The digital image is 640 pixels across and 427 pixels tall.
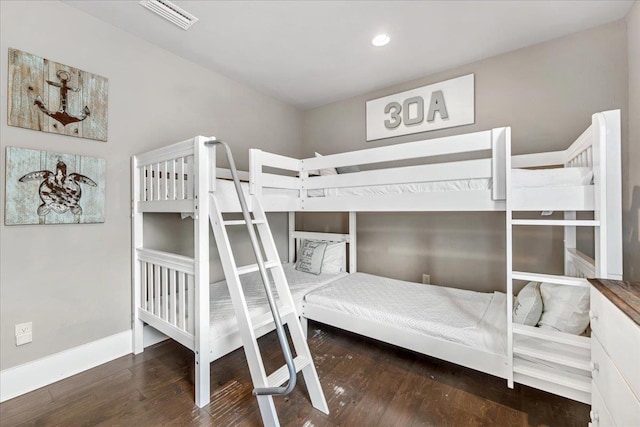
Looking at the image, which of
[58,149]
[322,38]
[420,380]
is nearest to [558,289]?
[420,380]

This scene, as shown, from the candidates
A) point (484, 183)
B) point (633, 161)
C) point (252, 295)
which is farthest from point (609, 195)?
point (252, 295)

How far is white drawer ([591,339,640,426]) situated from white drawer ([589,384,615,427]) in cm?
3

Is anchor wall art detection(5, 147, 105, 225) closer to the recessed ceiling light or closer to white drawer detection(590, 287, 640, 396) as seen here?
the recessed ceiling light

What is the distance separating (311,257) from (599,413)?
245 centimetres

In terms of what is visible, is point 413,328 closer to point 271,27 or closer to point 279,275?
point 279,275

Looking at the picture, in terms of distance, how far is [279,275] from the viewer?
5.98 ft

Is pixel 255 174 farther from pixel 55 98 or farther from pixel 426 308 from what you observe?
pixel 426 308

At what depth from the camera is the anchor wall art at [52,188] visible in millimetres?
1797

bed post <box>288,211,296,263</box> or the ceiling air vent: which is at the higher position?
the ceiling air vent

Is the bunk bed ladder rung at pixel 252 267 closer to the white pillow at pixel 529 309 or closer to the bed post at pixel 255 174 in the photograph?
the bed post at pixel 255 174

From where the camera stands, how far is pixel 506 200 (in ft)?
5.25

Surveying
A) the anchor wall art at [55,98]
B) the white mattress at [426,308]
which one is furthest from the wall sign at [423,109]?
the anchor wall art at [55,98]

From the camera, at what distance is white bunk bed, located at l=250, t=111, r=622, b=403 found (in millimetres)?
1384

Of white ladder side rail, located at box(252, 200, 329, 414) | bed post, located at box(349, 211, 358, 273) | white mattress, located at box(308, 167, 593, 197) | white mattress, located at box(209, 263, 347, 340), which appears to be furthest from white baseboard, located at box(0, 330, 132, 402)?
bed post, located at box(349, 211, 358, 273)
